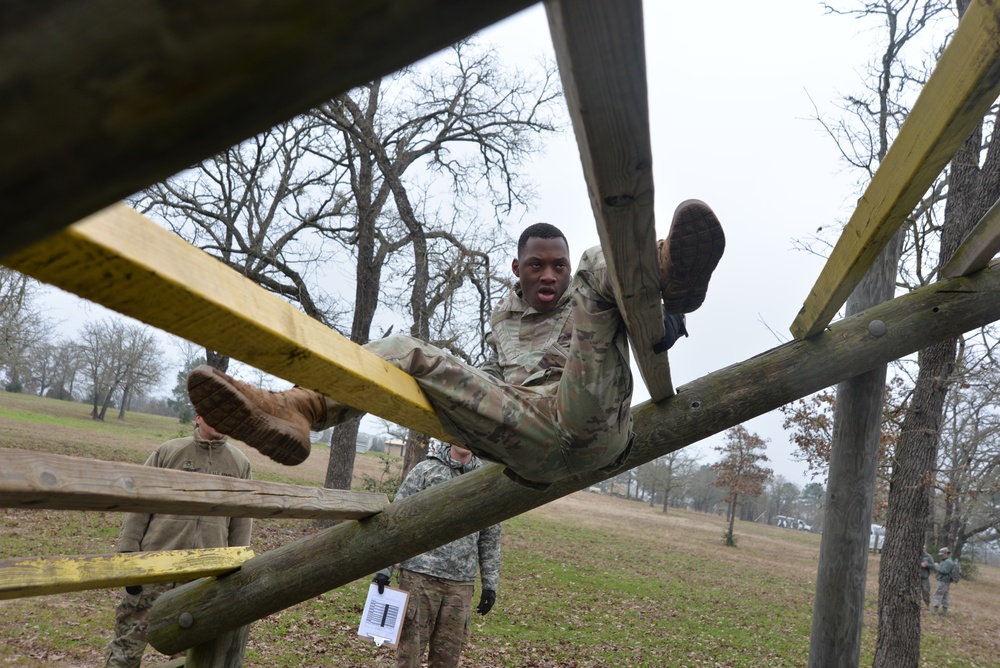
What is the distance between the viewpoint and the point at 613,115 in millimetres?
1089

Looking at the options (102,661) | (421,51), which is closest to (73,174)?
(421,51)

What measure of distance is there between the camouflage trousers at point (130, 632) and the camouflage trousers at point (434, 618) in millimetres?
1685

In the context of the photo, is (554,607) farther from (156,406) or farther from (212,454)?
(156,406)

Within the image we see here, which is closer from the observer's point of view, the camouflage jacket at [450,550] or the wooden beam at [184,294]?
the wooden beam at [184,294]

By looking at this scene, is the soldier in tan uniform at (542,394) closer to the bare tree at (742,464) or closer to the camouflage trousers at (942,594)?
the camouflage trousers at (942,594)

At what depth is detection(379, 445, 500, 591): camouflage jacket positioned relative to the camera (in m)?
5.11

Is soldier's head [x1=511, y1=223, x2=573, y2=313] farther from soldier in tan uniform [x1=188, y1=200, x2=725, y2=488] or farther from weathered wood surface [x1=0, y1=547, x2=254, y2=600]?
weathered wood surface [x1=0, y1=547, x2=254, y2=600]

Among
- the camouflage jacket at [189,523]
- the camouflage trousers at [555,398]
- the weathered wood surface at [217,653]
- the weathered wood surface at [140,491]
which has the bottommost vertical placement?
the weathered wood surface at [217,653]

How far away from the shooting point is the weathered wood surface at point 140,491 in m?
2.10

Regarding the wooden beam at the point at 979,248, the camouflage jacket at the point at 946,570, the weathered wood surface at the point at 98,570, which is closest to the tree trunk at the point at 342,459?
the weathered wood surface at the point at 98,570

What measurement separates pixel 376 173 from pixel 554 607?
9.20 meters

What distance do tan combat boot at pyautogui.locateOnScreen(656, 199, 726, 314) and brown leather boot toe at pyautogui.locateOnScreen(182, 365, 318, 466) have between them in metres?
1.16

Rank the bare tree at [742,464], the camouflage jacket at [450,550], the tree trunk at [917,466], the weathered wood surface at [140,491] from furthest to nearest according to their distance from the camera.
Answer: the bare tree at [742,464]
the tree trunk at [917,466]
the camouflage jacket at [450,550]
the weathered wood surface at [140,491]

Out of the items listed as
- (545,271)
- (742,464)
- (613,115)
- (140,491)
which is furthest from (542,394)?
(742,464)
